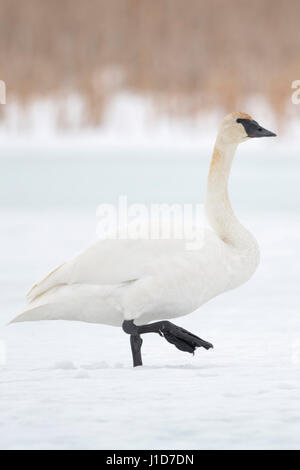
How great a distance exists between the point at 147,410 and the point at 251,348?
1117 mm

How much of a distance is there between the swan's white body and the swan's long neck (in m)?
0.13

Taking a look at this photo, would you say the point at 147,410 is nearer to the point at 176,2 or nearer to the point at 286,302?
the point at 286,302

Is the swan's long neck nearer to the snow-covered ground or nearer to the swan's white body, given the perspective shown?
the swan's white body

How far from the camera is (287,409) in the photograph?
2.88m

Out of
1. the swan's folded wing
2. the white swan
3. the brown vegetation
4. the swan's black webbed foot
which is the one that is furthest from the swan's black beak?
the brown vegetation

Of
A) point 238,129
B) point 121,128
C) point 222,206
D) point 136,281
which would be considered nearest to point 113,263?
point 136,281

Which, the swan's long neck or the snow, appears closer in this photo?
the swan's long neck

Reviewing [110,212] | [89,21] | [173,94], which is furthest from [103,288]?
[89,21]

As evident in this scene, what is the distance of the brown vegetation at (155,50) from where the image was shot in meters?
17.5

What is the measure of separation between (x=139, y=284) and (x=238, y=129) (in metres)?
1.07

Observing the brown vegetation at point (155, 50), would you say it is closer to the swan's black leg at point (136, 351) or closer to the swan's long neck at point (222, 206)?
A: the swan's long neck at point (222, 206)

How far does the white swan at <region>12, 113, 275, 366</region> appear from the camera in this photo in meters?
3.52

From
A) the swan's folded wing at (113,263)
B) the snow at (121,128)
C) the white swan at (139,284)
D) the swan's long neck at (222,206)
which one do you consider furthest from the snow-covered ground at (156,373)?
the snow at (121,128)

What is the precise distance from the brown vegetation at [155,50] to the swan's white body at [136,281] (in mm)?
11975
